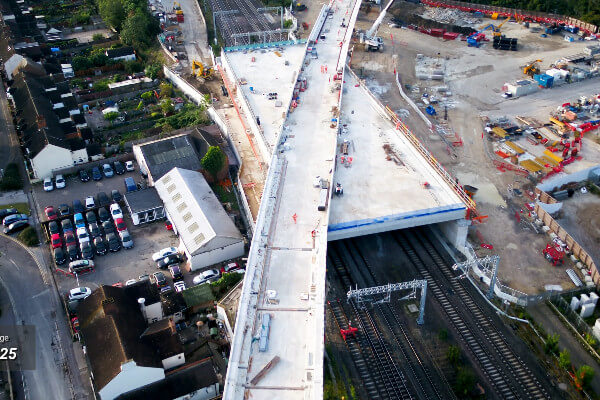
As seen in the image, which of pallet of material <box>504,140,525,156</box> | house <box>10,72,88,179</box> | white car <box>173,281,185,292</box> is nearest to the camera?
white car <box>173,281,185,292</box>

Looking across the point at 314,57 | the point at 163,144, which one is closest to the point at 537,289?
the point at 163,144

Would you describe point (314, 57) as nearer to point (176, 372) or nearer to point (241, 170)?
point (241, 170)

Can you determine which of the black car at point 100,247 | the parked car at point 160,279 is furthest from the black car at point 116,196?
the parked car at point 160,279

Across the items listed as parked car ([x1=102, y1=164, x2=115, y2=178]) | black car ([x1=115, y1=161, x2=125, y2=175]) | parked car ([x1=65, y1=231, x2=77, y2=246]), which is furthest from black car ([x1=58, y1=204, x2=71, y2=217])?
black car ([x1=115, y1=161, x2=125, y2=175])

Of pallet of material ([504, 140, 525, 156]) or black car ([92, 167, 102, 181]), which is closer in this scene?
black car ([92, 167, 102, 181])

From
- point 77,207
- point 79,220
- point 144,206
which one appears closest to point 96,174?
point 77,207

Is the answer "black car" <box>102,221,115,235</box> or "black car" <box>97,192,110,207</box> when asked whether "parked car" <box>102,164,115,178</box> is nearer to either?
"black car" <box>97,192,110,207</box>
